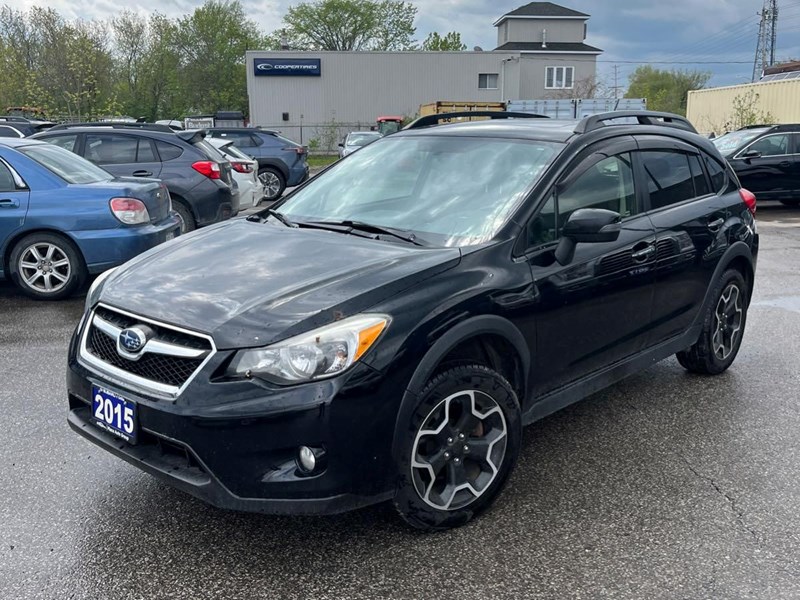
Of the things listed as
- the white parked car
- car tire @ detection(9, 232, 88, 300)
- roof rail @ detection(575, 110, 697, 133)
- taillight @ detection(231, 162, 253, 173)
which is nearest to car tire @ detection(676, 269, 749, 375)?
roof rail @ detection(575, 110, 697, 133)

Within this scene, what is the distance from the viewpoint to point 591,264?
375 centimetres

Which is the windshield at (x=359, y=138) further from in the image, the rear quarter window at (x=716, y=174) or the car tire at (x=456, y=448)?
the car tire at (x=456, y=448)

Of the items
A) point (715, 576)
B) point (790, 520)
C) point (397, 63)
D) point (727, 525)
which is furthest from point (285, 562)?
point (397, 63)

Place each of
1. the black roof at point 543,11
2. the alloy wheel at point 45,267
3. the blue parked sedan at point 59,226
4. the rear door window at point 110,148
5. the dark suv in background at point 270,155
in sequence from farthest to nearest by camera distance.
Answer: the black roof at point 543,11, the dark suv in background at point 270,155, the rear door window at point 110,148, the alloy wheel at point 45,267, the blue parked sedan at point 59,226

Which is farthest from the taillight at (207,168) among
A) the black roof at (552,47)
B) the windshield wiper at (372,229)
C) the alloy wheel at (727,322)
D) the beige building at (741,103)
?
the black roof at (552,47)

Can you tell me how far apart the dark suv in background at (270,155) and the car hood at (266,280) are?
14293 mm

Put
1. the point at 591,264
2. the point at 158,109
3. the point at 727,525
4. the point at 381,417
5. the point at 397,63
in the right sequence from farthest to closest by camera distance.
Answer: the point at 158,109 < the point at 397,63 < the point at 591,264 < the point at 727,525 < the point at 381,417

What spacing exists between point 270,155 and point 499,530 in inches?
612

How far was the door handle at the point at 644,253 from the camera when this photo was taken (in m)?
4.05

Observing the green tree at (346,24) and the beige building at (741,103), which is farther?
the green tree at (346,24)

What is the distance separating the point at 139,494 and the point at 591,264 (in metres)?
2.43

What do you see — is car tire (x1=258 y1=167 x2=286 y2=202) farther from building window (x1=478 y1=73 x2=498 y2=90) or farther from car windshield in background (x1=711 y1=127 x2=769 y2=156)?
building window (x1=478 y1=73 x2=498 y2=90)

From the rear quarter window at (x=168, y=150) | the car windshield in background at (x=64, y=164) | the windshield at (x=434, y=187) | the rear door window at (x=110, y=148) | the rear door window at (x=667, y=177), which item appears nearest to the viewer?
the windshield at (x=434, y=187)

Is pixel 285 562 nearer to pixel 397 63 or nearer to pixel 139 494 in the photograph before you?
pixel 139 494
